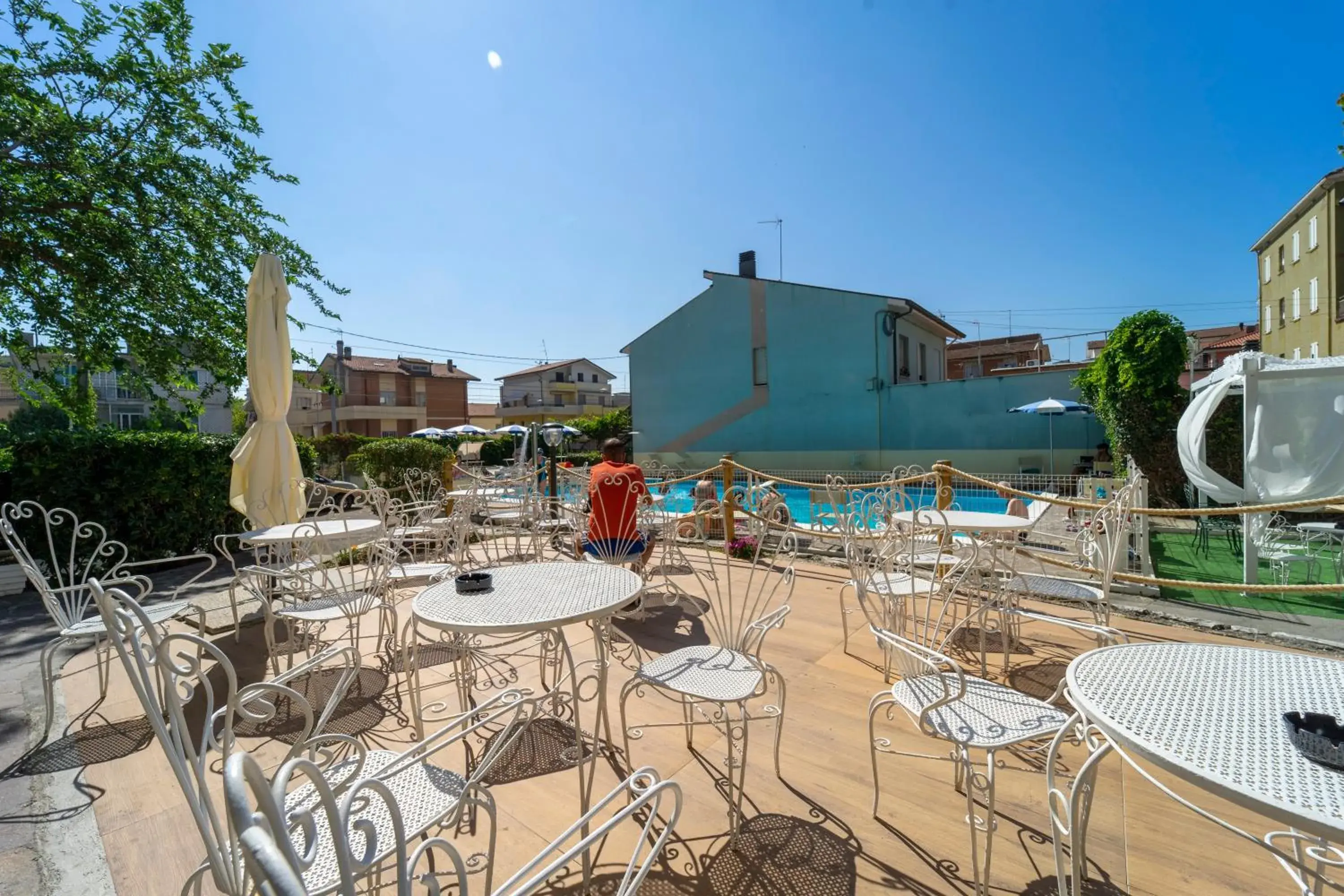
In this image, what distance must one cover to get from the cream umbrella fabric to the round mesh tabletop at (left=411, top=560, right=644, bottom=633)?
2443 millimetres

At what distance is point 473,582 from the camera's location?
2.48 metres

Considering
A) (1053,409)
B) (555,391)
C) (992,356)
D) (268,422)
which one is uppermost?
(992,356)

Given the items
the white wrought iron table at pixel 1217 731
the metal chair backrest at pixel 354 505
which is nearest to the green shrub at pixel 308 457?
the metal chair backrest at pixel 354 505

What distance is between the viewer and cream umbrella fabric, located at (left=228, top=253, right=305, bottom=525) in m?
4.25

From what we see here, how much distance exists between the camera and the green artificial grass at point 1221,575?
5734 millimetres

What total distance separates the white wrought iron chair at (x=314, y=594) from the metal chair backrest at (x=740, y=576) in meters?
1.96

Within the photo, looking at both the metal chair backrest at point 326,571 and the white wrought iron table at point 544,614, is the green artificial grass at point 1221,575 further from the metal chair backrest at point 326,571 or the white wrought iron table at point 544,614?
the metal chair backrest at point 326,571

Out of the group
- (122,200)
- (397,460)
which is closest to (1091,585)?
(397,460)

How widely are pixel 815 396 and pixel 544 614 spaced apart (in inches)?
743

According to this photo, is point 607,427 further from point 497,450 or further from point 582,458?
point 582,458

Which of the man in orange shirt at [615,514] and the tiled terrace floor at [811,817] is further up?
the man in orange shirt at [615,514]

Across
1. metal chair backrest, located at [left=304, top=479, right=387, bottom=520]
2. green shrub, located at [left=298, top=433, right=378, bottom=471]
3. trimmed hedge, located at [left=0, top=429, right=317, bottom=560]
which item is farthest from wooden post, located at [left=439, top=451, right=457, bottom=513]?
green shrub, located at [left=298, top=433, right=378, bottom=471]

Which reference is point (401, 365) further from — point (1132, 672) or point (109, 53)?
point (1132, 672)

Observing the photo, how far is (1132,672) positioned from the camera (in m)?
1.63
